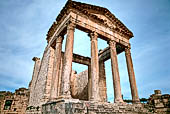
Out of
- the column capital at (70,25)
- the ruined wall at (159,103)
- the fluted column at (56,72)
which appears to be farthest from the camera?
the ruined wall at (159,103)

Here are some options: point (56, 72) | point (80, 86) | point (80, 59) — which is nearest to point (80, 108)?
point (56, 72)

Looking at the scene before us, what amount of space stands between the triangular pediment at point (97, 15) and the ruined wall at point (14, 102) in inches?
340

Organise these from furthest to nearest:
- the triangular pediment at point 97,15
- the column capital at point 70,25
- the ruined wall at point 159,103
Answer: the ruined wall at point 159,103
the triangular pediment at point 97,15
the column capital at point 70,25

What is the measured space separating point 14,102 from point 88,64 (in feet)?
32.7

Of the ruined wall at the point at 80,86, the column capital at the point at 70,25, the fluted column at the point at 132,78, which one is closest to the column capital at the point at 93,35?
the column capital at the point at 70,25

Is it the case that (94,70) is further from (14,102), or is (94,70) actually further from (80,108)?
(14,102)

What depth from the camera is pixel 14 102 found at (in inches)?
544

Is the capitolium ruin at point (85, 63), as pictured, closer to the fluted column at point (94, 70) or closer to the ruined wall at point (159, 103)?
the fluted column at point (94, 70)

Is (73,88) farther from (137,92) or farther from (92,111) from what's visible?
(92,111)

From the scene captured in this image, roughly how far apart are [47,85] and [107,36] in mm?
6214

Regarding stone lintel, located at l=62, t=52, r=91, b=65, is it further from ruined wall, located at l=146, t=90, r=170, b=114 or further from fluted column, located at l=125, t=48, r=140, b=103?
ruined wall, located at l=146, t=90, r=170, b=114

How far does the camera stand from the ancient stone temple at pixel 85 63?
6109mm

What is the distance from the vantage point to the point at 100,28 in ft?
31.7

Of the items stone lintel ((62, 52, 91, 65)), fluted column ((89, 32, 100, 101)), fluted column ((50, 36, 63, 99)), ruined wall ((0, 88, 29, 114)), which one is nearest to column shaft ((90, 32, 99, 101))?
fluted column ((89, 32, 100, 101))
